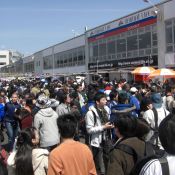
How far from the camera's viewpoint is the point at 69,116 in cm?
430

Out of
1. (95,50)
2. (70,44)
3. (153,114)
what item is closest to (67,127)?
(153,114)

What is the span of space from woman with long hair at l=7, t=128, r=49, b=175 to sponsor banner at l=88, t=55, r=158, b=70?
28107mm

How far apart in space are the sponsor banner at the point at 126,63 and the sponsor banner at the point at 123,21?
325 cm

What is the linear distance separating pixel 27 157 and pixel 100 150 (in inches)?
128

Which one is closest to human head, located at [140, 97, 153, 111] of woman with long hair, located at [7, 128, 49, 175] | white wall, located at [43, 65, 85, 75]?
woman with long hair, located at [7, 128, 49, 175]

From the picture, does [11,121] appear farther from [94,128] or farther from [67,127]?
[67,127]

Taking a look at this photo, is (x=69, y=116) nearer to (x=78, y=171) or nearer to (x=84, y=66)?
(x=78, y=171)

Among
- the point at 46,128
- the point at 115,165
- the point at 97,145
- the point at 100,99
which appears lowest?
the point at 97,145

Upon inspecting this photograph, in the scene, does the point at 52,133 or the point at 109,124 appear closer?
the point at 109,124

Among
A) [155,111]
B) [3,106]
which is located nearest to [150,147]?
[155,111]

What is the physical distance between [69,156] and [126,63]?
34.5 m

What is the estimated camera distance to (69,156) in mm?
4020

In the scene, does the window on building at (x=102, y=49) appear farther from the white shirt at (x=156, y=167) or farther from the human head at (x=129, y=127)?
the white shirt at (x=156, y=167)

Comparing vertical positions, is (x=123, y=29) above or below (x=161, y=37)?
above
